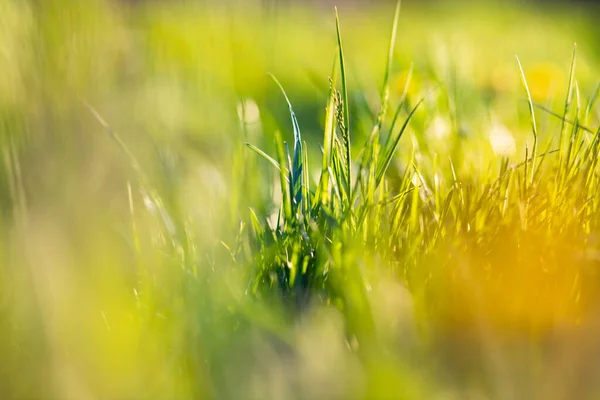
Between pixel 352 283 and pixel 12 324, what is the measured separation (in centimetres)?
26

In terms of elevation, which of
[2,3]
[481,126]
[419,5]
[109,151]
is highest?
[2,3]

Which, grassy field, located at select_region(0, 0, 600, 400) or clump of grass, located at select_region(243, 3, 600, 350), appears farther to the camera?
clump of grass, located at select_region(243, 3, 600, 350)

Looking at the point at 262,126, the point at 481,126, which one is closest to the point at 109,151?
the point at 262,126

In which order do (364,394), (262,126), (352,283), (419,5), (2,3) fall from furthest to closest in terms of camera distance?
(419,5), (262,126), (2,3), (352,283), (364,394)

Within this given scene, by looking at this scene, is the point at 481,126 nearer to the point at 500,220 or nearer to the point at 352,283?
the point at 500,220

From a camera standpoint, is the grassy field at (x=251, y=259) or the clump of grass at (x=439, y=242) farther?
the clump of grass at (x=439, y=242)

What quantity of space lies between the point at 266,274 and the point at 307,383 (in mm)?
221

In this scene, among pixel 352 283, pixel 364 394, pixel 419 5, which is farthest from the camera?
pixel 419 5

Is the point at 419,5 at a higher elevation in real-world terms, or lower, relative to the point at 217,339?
lower

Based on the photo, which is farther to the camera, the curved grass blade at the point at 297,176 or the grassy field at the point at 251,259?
the curved grass blade at the point at 297,176

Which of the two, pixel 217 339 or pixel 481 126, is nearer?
pixel 217 339

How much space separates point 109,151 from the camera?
59 centimetres

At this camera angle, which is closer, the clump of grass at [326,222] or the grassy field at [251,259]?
the grassy field at [251,259]

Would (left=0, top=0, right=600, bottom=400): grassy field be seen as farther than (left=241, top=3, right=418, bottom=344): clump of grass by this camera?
No
